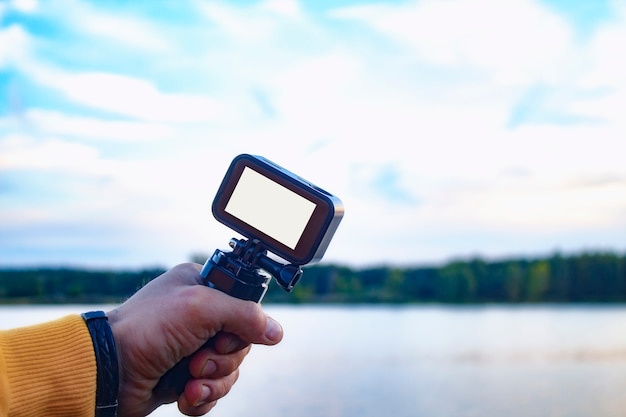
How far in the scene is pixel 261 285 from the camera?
166 centimetres

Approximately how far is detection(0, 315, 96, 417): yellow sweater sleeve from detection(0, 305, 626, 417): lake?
201 inches

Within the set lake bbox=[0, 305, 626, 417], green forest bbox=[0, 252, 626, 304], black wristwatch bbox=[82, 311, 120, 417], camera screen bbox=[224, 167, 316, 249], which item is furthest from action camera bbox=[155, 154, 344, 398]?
green forest bbox=[0, 252, 626, 304]

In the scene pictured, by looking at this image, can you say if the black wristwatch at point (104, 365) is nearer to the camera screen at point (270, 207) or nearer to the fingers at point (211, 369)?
the fingers at point (211, 369)

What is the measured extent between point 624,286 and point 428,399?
3466 centimetres

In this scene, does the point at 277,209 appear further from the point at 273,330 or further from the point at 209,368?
the point at 209,368

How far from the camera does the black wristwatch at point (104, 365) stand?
5.05 ft

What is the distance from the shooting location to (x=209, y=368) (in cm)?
170

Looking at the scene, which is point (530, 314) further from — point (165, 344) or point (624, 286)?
point (165, 344)

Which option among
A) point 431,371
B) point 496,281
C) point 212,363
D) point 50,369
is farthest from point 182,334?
point 496,281

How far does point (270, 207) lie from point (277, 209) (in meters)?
0.02

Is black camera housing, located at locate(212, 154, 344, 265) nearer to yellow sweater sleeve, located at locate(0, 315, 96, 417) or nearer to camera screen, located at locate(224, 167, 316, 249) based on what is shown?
camera screen, located at locate(224, 167, 316, 249)

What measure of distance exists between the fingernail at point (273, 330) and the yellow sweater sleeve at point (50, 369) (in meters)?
0.39

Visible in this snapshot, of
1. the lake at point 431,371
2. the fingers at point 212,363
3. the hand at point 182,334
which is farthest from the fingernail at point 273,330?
the lake at point 431,371

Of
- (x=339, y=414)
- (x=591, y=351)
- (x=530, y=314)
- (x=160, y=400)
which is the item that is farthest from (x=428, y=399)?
(x=530, y=314)
